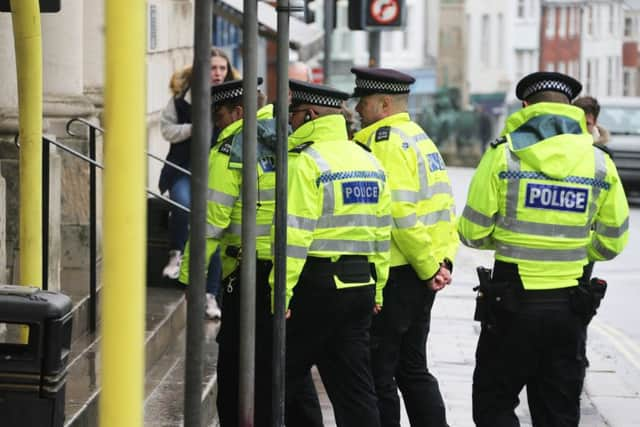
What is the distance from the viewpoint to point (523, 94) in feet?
24.8

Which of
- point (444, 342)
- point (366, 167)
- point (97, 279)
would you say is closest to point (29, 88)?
point (366, 167)

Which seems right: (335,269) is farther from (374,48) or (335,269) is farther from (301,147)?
(374,48)

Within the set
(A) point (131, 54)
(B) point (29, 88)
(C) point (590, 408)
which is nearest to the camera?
(A) point (131, 54)

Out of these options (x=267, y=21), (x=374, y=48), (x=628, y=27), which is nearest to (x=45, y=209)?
(x=374, y=48)

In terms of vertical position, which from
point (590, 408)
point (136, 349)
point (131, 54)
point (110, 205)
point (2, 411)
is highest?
point (131, 54)

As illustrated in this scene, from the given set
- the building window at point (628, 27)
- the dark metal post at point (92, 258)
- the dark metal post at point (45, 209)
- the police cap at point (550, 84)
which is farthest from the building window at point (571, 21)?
the police cap at point (550, 84)

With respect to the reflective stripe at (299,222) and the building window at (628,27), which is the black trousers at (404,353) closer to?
the reflective stripe at (299,222)

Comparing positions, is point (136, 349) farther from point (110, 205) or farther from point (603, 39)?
point (603, 39)

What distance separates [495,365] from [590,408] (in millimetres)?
2930

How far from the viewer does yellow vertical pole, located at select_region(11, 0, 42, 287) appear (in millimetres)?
8023

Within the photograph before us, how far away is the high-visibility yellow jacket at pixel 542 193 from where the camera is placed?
7320 millimetres

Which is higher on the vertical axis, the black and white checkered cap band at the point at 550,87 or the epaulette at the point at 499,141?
the black and white checkered cap band at the point at 550,87

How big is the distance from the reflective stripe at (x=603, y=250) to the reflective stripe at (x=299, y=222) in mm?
1379

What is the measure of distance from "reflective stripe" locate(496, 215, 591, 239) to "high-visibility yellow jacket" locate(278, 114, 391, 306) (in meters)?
0.51
